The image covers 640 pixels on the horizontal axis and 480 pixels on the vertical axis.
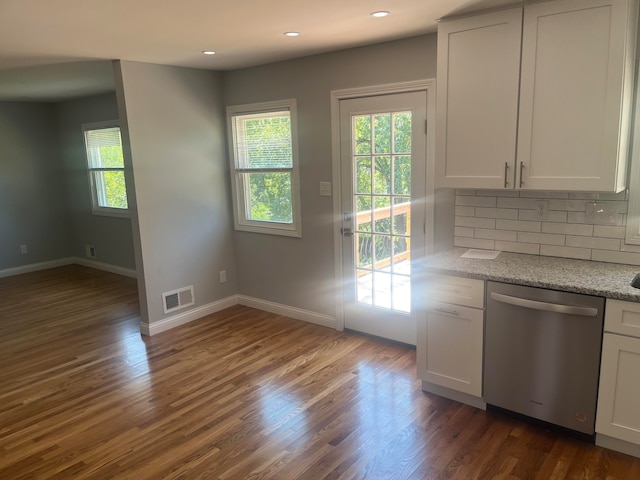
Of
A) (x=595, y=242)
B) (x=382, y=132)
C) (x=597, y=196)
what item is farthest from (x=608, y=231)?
(x=382, y=132)

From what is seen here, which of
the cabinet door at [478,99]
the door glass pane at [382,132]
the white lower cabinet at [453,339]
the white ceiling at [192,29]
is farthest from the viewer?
the door glass pane at [382,132]

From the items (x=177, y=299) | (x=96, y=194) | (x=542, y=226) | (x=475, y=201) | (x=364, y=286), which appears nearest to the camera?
(x=542, y=226)

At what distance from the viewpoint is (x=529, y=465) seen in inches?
91.0

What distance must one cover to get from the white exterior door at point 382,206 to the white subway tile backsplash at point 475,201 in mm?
315

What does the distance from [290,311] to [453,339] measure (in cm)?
202

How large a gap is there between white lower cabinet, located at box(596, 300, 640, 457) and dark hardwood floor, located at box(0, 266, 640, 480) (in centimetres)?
14

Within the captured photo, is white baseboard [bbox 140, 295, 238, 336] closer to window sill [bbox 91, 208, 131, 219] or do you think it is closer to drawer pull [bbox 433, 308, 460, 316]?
window sill [bbox 91, 208, 131, 219]

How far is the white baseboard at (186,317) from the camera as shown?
4.21 metres

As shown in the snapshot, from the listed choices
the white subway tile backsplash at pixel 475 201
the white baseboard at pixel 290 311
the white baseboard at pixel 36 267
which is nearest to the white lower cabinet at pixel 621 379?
the white subway tile backsplash at pixel 475 201

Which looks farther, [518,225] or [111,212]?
[111,212]

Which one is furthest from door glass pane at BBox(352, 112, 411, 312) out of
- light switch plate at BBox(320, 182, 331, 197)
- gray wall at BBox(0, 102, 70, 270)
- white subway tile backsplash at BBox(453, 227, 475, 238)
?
gray wall at BBox(0, 102, 70, 270)

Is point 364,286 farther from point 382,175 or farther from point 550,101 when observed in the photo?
point 550,101

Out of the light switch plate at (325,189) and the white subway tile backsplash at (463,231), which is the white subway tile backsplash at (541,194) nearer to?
the white subway tile backsplash at (463,231)

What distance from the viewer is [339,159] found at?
12.6 feet
